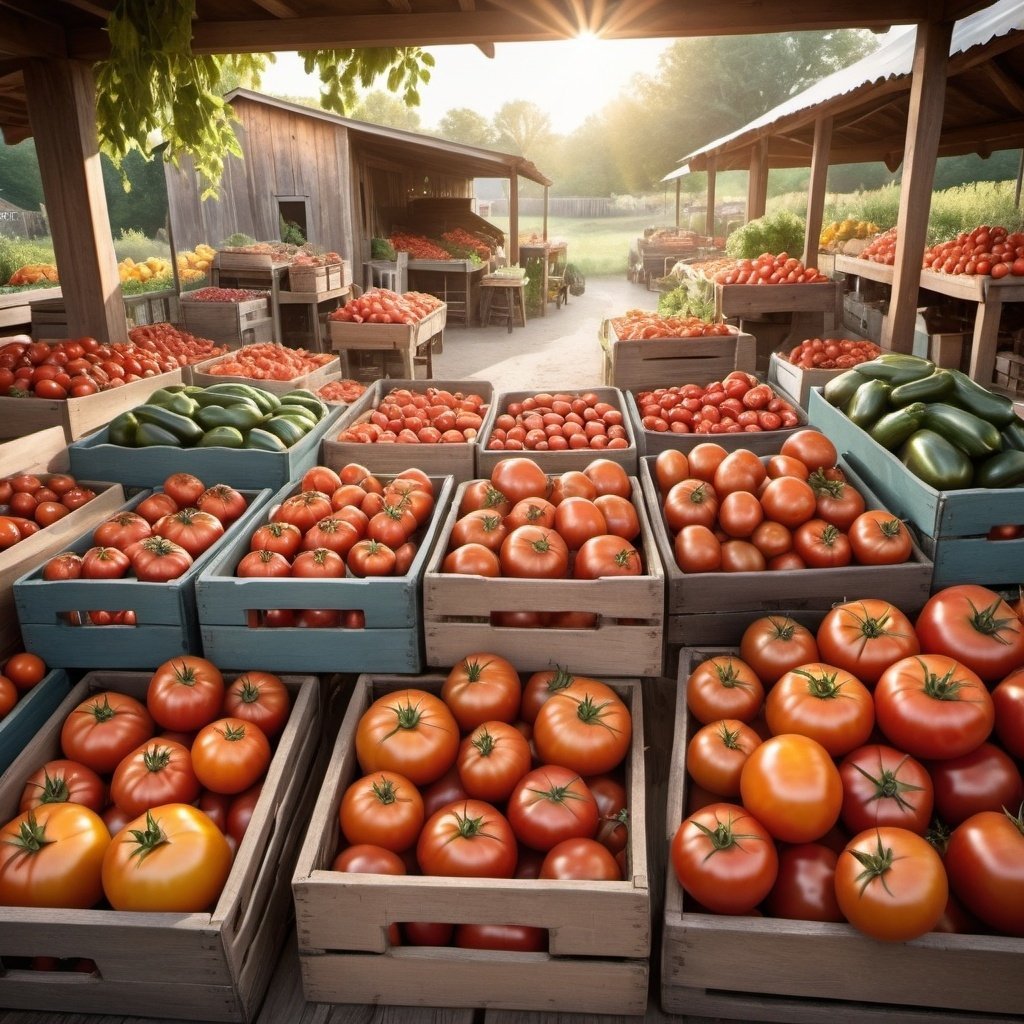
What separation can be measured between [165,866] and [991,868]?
1958mm

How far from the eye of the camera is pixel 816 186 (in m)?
9.46

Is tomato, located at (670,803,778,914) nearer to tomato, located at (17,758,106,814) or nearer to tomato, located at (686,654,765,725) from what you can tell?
tomato, located at (686,654,765,725)

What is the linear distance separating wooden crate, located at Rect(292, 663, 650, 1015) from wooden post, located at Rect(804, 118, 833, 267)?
29.4 feet

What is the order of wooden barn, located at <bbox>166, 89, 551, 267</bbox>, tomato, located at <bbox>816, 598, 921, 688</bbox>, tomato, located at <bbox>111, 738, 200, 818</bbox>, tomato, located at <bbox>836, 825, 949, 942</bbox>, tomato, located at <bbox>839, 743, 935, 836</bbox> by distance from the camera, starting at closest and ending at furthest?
tomato, located at <bbox>836, 825, 949, 942</bbox> < tomato, located at <bbox>839, 743, 935, 836</bbox> < tomato, located at <bbox>111, 738, 200, 818</bbox> < tomato, located at <bbox>816, 598, 921, 688</bbox> < wooden barn, located at <bbox>166, 89, 551, 267</bbox>

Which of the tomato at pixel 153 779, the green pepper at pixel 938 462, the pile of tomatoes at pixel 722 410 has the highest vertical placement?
the green pepper at pixel 938 462

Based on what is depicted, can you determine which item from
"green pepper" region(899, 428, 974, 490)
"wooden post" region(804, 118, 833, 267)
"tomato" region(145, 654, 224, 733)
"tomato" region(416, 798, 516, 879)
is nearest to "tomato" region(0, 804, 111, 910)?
"tomato" region(145, 654, 224, 733)

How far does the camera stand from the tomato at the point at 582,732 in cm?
240

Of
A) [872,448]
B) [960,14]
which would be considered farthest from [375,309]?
[872,448]

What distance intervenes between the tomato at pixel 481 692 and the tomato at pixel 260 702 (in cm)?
54

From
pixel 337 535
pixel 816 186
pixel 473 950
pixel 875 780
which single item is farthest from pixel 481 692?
pixel 816 186

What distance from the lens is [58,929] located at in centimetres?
201

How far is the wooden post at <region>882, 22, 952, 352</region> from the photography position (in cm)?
517

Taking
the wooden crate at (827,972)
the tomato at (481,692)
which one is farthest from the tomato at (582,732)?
the wooden crate at (827,972)

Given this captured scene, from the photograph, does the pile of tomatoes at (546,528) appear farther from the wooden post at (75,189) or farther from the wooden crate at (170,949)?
the wooden post at (75,189)
